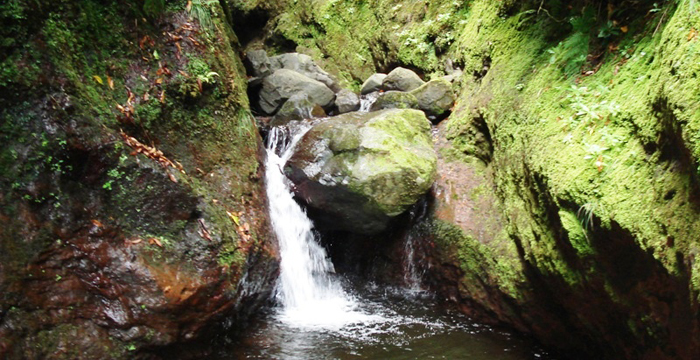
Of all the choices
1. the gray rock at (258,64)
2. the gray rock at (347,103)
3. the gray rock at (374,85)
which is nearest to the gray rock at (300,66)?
the gray rock at (258,64)

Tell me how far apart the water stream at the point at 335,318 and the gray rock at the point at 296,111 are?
0.70 m

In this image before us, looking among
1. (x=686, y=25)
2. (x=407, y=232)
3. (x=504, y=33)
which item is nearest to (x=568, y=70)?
(x=686, y=25)

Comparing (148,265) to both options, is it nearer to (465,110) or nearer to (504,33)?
(465,110)

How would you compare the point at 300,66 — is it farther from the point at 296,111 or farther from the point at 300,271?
the point at 300,271

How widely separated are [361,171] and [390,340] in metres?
2.03

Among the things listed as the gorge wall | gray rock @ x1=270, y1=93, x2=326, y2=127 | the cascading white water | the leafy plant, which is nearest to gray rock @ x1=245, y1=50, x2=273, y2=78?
gray rock @ x1=270, y1=93, x2=326, y2=127

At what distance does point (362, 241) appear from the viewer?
6.66 metres

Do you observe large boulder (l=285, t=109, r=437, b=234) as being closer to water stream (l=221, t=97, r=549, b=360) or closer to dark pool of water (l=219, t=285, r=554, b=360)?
water stream (l=221, t=97, r=549, b=360)

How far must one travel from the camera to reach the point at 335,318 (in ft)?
17.7

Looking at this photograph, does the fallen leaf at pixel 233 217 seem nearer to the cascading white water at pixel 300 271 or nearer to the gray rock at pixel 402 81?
the cascading white water at pixel 300 271

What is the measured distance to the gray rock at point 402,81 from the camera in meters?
8.80

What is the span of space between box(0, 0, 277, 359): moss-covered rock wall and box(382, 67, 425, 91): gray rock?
16.4 ft

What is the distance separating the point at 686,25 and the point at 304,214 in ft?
14.7

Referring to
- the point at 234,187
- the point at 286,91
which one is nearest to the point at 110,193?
the point at 234,187
